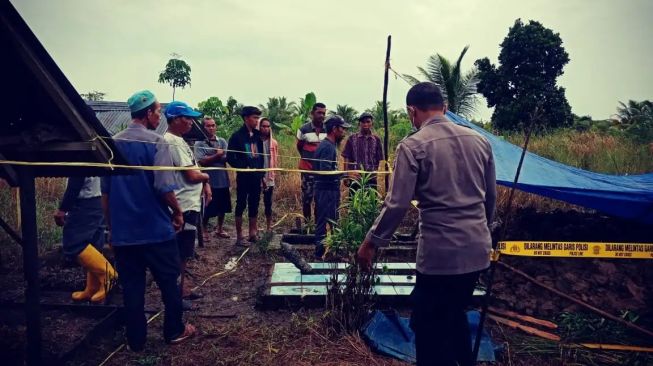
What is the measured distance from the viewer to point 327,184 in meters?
4.94

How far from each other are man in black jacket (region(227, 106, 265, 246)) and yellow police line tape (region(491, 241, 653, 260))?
3291 mm

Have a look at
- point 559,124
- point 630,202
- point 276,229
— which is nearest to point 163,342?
point 276,229

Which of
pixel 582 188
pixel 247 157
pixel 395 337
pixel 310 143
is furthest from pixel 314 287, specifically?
pixel 582 188

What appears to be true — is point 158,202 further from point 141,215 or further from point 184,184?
point 184,184

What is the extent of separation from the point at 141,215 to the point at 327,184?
2.48 metres

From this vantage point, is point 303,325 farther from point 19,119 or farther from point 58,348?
point 19,119

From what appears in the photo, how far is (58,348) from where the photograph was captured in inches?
119

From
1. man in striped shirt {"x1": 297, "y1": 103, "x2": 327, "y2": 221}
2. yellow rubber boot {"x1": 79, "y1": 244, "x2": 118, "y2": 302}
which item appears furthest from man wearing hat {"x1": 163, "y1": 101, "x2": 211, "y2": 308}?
man in striped shirt {"x1": 297, "y1": 103, "x2": 327, "y2": 221}

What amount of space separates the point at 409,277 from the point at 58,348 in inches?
121

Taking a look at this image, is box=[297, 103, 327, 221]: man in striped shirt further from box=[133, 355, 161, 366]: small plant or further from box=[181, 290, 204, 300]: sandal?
box=[133, 355, 161, 366]: small plant

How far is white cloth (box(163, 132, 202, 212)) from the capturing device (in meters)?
3.32

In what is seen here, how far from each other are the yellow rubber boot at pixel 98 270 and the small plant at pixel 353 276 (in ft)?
7.09

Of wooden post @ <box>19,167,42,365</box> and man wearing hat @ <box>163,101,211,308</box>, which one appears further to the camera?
man wearing hat @ <box>163,101,211,308</box>

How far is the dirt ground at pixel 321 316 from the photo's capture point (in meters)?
2.98
